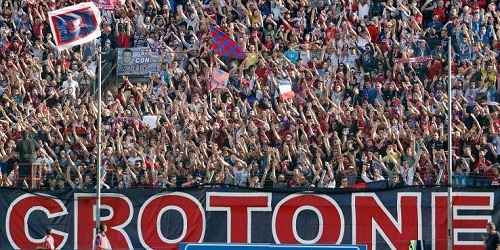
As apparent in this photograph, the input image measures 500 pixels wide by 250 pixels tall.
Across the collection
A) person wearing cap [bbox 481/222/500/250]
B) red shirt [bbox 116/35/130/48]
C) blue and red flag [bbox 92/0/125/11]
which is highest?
blue and red flag [bbox 92/0/125/11]

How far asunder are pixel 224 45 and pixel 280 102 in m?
2.57

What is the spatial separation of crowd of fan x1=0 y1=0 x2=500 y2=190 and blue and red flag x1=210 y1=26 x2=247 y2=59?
300 millimetres

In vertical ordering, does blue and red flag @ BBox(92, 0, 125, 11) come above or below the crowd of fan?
above

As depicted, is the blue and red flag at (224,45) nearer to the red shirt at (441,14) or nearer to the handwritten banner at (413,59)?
the handwritten banner at (413,59)

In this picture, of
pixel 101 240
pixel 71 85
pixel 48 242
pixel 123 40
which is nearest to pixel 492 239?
pixel 101 240

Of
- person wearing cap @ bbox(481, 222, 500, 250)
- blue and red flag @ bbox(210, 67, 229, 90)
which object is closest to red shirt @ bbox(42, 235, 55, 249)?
blue and red flag @ bbox(210, 67, 229, 90)

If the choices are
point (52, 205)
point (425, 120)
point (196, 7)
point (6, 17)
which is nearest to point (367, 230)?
point (425, 120)

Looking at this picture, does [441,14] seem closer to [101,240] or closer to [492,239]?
[492,239]

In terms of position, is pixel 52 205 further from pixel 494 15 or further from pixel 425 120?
pixel 494 15

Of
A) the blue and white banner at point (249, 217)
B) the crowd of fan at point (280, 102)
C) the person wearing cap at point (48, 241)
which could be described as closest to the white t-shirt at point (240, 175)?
the crowd of fan at point (280, 102)

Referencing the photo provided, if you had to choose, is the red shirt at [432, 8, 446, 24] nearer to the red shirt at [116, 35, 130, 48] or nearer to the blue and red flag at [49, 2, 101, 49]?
the red shirt at [116, 35, 130, 48]

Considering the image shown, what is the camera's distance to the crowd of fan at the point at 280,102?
106 feet

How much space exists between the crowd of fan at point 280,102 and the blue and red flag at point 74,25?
2.98 m

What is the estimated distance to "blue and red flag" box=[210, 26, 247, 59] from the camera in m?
35.6
